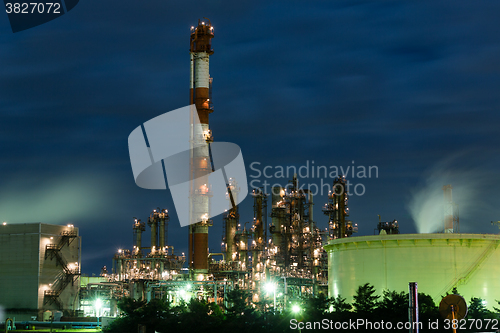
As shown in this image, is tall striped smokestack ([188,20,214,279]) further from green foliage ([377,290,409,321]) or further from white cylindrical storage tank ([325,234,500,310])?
green foliage ([377,290,409,321])

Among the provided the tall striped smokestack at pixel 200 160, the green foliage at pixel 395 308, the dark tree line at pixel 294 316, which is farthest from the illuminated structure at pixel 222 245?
the green foliage at pixel 395 308

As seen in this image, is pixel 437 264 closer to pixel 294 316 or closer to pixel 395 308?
pixel 395 308

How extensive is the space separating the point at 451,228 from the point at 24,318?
5014cm

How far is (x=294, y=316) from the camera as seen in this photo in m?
36.9

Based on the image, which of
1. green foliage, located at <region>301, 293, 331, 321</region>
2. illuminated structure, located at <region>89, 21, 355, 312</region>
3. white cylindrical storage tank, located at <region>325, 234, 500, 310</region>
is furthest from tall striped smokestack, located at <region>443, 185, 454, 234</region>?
green foliage, located at <region>301, 293, 331, 321</region>

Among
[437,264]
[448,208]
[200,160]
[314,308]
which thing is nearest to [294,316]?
[314,308]

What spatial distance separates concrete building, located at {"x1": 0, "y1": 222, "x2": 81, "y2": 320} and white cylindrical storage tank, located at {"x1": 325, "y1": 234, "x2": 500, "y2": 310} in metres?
38.6

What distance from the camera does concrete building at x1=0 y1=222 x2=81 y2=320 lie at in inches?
2584

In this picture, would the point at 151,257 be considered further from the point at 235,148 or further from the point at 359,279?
the point at 359,279

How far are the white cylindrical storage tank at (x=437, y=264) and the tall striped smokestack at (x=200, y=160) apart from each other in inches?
955

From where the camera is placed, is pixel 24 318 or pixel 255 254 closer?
pixel 24 318

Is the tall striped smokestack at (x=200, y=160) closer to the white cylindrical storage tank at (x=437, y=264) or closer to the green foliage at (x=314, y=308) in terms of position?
the white cylindrical storage tank at (x=437, y=264)

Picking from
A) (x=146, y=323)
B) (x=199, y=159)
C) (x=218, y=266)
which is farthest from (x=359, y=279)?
(x=218, y=266)

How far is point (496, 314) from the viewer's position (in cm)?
3775
